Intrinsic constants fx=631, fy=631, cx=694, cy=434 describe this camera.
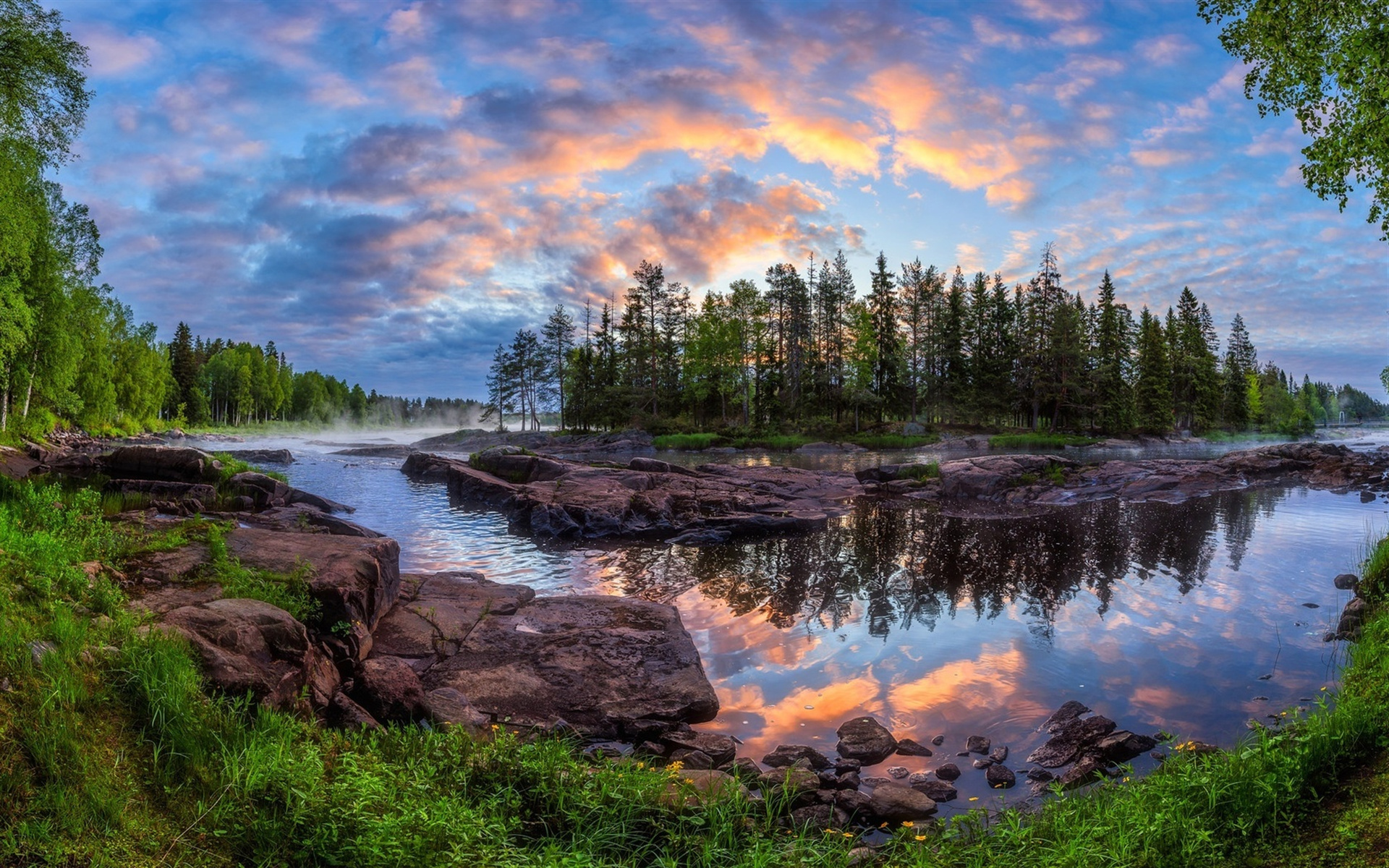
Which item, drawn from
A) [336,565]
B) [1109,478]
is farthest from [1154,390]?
[336,565]

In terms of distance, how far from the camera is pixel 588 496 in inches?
792

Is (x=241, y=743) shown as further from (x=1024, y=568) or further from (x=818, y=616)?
(x=1024, y=568)

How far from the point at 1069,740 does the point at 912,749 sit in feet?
5.33

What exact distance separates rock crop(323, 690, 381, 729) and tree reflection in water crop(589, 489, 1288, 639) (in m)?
6.48

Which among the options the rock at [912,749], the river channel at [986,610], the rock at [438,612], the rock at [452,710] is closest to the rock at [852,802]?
the river channel at [986,610]

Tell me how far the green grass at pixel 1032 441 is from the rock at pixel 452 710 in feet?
181

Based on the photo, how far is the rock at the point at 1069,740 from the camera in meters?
6.14

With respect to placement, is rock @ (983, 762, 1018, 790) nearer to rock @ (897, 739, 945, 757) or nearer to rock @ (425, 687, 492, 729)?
rock @ (897, 739, 945, 757)

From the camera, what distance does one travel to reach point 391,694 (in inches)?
246

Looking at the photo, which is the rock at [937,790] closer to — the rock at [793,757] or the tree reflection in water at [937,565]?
the rock at [793,757]

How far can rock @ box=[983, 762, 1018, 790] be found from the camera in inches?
226

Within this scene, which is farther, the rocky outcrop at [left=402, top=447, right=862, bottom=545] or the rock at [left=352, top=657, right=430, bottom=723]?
the rocky outcrop at [left=402, top=447, right=862, bottom=545]

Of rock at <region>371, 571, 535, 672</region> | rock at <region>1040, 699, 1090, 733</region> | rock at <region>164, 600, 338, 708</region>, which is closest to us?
rock at <region>164, 600, 338, 708</region>

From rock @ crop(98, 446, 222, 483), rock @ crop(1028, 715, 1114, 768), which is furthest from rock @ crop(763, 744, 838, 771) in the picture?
rock @ crop(98, 446, 222, 483)
